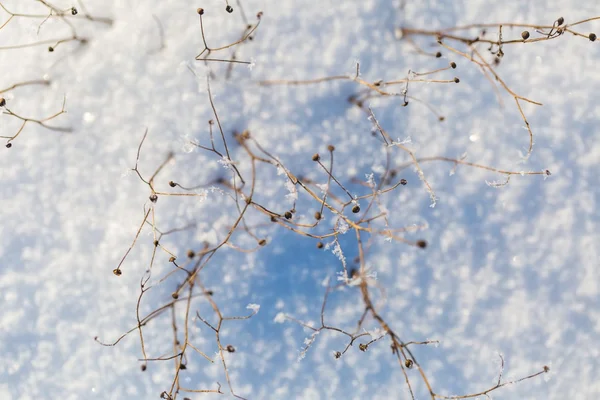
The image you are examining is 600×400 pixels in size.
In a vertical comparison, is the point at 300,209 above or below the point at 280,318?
above

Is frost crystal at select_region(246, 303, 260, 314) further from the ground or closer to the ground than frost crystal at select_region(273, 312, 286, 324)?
further from the ground

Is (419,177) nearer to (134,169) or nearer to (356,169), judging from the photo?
(356,169)

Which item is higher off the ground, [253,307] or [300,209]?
[300,209]

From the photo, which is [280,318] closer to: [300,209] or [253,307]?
[253,307]

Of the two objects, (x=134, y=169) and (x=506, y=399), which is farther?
(x=506, y=399)

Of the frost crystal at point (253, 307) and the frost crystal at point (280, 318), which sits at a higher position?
the frost crystal at point (253, 307)

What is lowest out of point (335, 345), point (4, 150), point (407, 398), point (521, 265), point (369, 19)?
point (407, 398)

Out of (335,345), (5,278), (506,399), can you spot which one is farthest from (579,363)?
(5,278)

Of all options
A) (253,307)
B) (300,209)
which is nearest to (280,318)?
(253,307)
